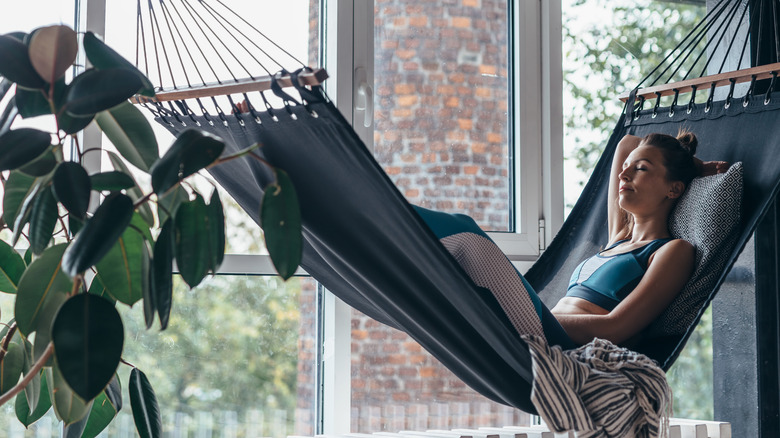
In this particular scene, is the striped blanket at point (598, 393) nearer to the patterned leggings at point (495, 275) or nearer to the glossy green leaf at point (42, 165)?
the patterned leggings at point (495, 275)

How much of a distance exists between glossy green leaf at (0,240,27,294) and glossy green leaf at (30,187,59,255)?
0.99 feet

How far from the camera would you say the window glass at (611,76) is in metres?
2.82

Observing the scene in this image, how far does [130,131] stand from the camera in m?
1.34

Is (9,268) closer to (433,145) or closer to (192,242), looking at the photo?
(192,242)

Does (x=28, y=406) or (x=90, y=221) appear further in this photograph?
(x=28, y=406)

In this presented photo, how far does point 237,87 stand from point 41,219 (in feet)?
1.64

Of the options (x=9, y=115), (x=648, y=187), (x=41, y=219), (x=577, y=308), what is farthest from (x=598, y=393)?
(x=9, y=115)

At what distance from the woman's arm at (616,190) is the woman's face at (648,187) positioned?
0.09m

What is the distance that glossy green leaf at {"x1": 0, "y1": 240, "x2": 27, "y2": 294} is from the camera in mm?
1438

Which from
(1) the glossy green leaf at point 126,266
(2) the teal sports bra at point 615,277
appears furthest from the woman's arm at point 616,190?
(1) the glossy green leaf at point 126,266

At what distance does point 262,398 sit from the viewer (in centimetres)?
238

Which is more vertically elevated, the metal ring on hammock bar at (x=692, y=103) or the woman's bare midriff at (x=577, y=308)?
the metal ring on hammock bar at (x=692, y=103)

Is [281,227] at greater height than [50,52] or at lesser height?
lesser

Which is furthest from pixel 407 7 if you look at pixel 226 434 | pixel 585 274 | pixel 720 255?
pixel 226 434
